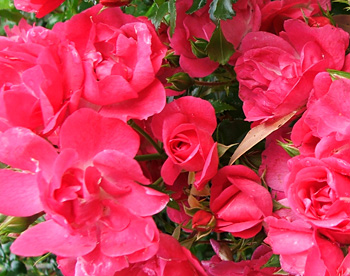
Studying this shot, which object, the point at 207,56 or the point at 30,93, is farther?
the point at 207,56

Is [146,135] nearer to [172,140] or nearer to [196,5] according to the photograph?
[172,140]

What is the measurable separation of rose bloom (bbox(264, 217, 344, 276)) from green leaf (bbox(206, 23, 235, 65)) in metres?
0.19

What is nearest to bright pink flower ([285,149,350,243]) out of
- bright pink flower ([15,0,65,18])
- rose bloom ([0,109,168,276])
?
rose bloom ([0,109,168,276])

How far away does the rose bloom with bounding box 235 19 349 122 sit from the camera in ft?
1.57

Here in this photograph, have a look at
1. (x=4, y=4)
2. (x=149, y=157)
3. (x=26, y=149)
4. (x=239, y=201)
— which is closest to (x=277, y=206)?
(x=239, y=201)

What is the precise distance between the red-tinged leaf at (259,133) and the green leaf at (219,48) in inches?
3.3

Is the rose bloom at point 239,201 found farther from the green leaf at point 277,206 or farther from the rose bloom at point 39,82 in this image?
the rose bloom at point 39,82

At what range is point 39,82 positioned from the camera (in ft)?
1.37

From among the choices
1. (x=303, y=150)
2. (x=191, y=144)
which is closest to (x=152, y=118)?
(x=191, y=144)

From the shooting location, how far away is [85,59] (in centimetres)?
47

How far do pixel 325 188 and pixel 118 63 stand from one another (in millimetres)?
224

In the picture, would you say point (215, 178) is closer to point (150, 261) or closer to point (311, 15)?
point (150, 261)

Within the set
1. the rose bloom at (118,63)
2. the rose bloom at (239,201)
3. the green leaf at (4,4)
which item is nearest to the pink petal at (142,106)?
the rose bloom at (118,63)

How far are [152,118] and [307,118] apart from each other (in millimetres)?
151
